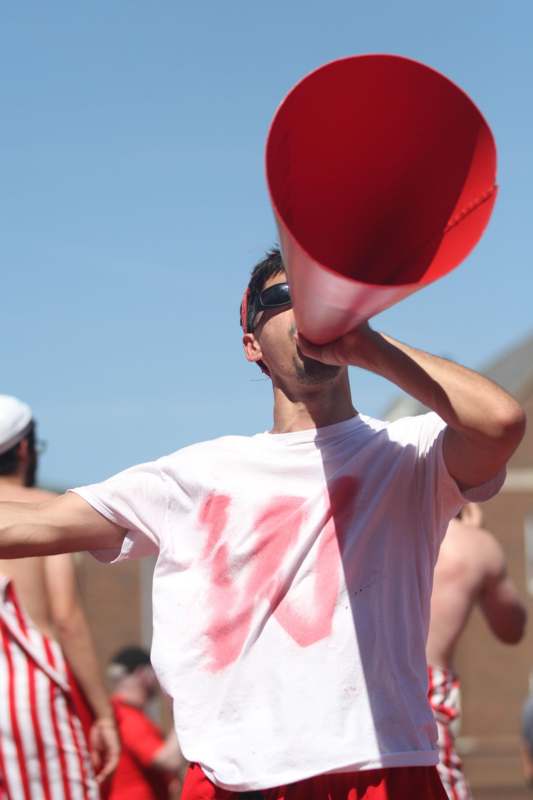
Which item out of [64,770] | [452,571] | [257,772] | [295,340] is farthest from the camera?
[452,571]

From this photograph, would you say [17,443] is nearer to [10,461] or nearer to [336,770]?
[10,461]

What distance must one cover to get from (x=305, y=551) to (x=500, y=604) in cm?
277

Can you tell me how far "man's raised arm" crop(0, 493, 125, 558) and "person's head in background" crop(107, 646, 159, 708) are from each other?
469cm

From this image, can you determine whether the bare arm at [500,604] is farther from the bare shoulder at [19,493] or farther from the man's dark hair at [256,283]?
the man's dark hair at [256,283]

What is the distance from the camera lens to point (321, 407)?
121 inches

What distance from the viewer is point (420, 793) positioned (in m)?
2.81

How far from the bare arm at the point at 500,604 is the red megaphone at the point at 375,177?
9.42ft

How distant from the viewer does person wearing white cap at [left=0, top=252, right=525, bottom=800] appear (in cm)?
276

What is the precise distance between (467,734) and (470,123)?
102 ft

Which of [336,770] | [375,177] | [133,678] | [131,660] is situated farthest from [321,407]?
[131,660]

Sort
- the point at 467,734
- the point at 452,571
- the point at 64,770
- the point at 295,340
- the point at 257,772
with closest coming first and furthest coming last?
1. the point at 257,772
2. the point at 295,340
3. the point at 64,770
4. the point at 452,571
5. the point at 467,734

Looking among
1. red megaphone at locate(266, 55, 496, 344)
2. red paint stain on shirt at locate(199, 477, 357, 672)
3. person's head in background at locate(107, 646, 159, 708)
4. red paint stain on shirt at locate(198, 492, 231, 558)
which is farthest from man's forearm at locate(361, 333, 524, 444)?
person's head in background at locate(107, 646, 159, 708)

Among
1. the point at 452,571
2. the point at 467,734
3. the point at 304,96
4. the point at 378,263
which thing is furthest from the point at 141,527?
the point at 467,734

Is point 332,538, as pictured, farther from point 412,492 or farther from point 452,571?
point 452,571
